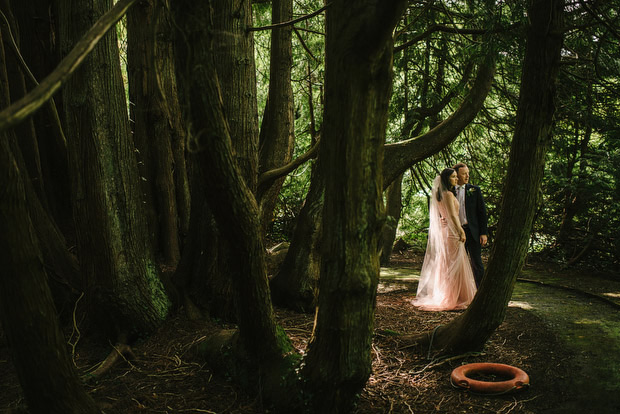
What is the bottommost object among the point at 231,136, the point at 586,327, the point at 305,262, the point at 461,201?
the point at 586,327

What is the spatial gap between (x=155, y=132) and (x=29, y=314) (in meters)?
4.16

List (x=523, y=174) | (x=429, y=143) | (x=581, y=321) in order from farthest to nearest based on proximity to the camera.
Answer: (x=429, y=143) < (x=581, y=321) < (x=523, y=174)

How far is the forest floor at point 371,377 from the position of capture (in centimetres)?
398

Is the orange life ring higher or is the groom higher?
the groom

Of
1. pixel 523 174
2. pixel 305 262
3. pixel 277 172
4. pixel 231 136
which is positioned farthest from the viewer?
pixel 305 262

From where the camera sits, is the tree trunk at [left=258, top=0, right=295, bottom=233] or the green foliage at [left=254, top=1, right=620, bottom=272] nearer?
the tree trunk at [left=258, top=0, right=295, bottom=233]

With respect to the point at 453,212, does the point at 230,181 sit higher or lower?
lower

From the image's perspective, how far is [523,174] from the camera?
14.7 feet

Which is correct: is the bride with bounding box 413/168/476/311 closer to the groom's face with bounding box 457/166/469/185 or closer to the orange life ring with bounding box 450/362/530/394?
Answer: the groom's face with bounding box 457/166/469/185

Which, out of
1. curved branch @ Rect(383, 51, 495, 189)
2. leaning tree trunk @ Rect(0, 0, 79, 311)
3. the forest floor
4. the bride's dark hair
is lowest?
the forest floor

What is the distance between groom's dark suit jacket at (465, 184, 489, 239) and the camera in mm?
7367

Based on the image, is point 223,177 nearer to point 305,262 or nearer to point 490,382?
point 490,382

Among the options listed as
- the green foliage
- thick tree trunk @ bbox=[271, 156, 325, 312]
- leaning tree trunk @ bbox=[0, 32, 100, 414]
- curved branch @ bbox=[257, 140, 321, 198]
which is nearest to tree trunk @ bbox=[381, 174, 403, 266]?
the green foliage

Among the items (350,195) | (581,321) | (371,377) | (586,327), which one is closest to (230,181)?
(350,195)
